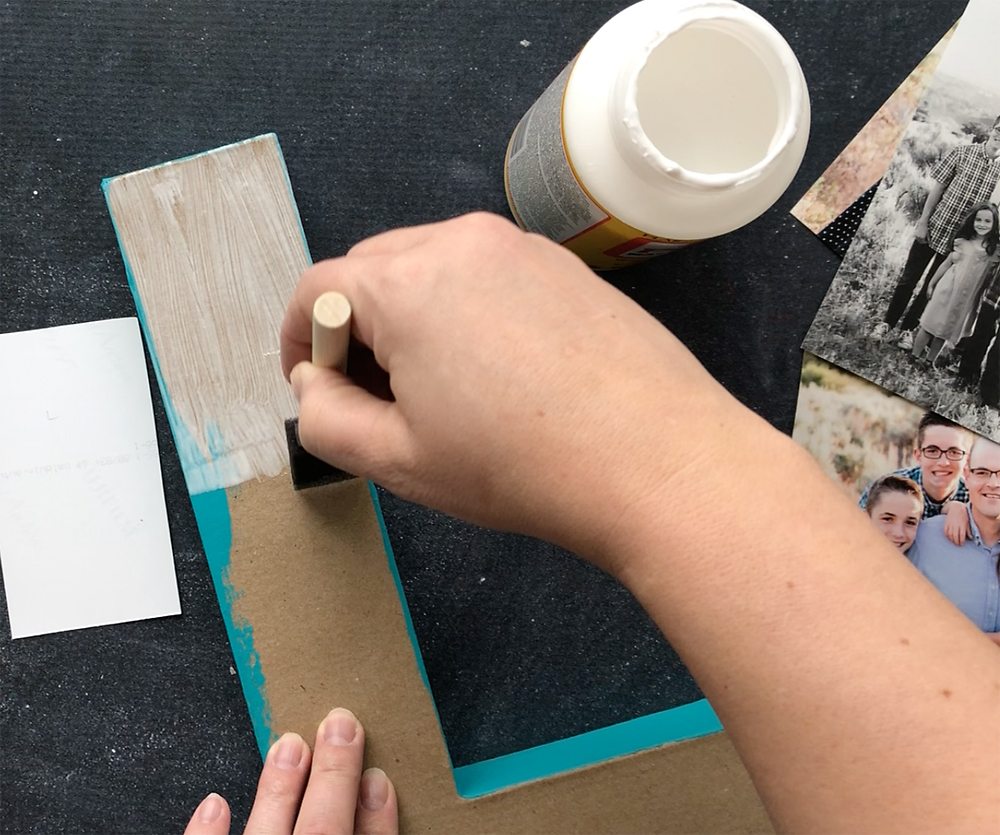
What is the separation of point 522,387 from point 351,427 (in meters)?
0.10

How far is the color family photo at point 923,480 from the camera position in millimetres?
672

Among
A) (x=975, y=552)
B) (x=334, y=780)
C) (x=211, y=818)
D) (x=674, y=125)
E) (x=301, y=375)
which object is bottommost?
(x=211, y=818)

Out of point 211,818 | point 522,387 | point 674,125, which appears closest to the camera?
point 522,387

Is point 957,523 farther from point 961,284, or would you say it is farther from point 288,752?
point 288,752

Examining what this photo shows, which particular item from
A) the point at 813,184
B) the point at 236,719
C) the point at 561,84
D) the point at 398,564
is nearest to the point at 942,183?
the point at 813,184

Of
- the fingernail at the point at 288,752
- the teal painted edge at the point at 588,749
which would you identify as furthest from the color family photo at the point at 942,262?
the fingernail at the point at 288,752

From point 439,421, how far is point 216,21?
20.8 inches

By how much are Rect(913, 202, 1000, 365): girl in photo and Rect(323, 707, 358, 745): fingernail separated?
23.3 inches

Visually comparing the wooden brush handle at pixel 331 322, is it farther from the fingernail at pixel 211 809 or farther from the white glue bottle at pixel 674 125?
the fingernail at pixel 211 809

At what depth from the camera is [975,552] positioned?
0.67 meters

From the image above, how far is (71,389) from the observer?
0.65 m

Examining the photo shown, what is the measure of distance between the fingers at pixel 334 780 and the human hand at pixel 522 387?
29cm

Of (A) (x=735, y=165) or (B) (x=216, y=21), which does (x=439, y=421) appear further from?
(B) (x=216, y=21)

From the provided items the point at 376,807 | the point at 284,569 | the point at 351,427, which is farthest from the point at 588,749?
the point at 351,427
